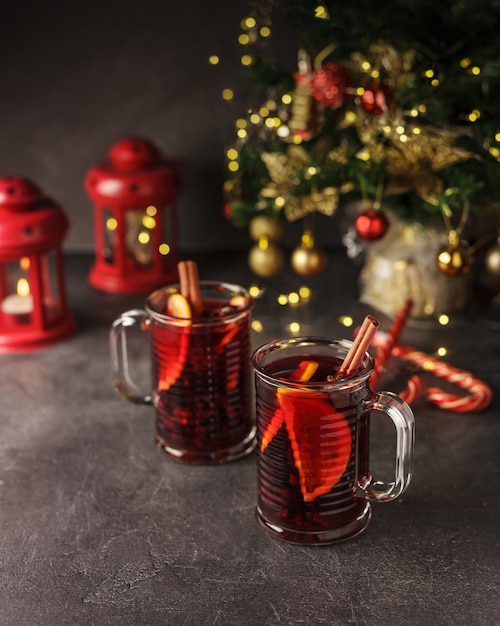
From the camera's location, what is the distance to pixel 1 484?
985 mm

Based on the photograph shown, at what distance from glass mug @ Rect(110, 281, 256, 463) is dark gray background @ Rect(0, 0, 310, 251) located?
0.69m

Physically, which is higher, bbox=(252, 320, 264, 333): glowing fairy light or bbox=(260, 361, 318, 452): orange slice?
bbox=(260, 361, 318, 452): orange slice

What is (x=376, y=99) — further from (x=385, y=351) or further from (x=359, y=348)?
(x=359, y=348)

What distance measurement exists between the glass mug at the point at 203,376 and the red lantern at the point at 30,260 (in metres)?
0.35

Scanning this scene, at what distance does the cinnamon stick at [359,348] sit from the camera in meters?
0.82

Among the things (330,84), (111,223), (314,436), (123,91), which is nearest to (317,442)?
(314,436)

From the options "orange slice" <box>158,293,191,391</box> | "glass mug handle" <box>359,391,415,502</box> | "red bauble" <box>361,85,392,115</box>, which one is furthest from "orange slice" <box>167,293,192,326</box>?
"red bauble" <box>361,85,392,115</box>

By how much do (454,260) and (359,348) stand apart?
47 centimetres

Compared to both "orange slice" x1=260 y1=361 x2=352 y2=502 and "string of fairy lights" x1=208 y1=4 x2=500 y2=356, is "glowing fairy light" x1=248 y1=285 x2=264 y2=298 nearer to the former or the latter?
"string of fairy lights" x1=208 y1=4 x2=500 y2=356

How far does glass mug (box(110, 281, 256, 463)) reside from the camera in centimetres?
96

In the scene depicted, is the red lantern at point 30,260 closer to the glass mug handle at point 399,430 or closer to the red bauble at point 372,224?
the red bauble at point 372,224

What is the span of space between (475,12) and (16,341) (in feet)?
2.65

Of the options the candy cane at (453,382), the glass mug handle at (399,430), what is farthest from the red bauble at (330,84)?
the glass mug handle at (399,430)

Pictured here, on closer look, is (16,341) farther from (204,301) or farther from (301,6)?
(301,6)
